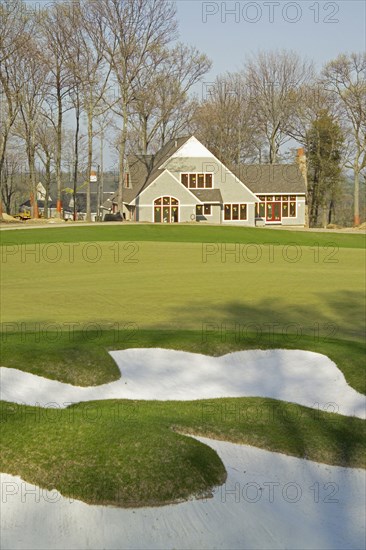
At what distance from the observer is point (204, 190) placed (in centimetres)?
7881

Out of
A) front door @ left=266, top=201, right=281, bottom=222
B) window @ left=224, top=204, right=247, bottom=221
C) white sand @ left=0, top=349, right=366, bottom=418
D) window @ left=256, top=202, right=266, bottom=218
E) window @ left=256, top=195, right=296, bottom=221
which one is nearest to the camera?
white sand @ left=0, top=349, right=366, bottom=418

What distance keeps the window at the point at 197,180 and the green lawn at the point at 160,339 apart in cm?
3775

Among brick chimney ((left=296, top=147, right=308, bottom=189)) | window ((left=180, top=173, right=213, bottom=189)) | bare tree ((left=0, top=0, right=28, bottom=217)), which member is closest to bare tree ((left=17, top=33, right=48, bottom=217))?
bare tree ((left=0, top=0, right=28, bottom=217))

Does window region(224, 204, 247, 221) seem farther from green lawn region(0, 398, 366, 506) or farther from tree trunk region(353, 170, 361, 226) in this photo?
green lawn region(0, 398, 366, 506)

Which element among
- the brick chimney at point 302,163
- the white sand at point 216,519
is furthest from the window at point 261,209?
the white sand at point 216,519

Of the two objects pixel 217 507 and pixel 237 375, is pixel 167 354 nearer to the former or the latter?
pixel 237 375

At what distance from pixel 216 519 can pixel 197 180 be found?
71.7 m

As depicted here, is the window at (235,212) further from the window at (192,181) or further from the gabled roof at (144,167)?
the gabled roof at (144,167)

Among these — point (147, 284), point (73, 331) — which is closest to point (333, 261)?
point (147, 284)

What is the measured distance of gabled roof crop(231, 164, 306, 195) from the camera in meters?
85.7

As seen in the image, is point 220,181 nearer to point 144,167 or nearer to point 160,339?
point 144,167

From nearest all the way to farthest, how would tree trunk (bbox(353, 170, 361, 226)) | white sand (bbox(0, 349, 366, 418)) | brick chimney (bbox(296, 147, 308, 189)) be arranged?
white sand (bbox(0, 349, 366, 418)), tree trunk (bbox(353, 170, 361, 226)), brick chimney (bbox(296, 147, 308, 189))

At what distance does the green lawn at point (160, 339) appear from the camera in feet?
30.5

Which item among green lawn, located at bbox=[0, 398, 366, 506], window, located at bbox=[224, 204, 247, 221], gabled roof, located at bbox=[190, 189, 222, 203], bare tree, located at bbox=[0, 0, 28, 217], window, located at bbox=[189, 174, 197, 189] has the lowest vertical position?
green lawn, located at bbox=[0, 398, 366, 506]
